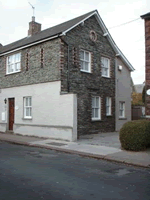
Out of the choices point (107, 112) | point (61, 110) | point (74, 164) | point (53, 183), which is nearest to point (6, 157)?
point (74, 164)

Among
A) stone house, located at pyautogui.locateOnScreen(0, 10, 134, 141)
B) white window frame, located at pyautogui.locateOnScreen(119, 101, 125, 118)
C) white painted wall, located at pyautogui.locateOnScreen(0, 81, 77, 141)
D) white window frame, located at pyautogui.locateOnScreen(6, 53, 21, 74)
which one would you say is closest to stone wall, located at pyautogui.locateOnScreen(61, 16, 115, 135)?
stone house, located at pyautogui.locateOnScreen(0, 10, 134, 141)

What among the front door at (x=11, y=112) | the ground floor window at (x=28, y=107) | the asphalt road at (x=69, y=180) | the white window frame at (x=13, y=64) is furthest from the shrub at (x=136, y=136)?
the white window frame at (x=13, y=64)

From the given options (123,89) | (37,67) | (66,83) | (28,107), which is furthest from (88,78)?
(123,89)

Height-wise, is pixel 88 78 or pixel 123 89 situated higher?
pixel 88 78

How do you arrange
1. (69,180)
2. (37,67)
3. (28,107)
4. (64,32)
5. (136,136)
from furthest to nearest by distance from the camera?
(28,107) → (37,67) → (64,32) → (136,136) → (69,180)

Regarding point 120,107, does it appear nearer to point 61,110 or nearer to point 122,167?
point 61,110

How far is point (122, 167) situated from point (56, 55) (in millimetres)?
8969

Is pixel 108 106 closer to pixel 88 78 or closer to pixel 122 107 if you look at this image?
pixel 122 107

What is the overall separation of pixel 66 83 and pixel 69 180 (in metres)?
9.33

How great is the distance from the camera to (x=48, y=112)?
49.2 ft

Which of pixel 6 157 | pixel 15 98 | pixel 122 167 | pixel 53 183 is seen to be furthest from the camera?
A: pixel 15 98

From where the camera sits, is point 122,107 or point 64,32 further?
point 122,107

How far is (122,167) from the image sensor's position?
26.2 feet

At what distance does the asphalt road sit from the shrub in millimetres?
1918
